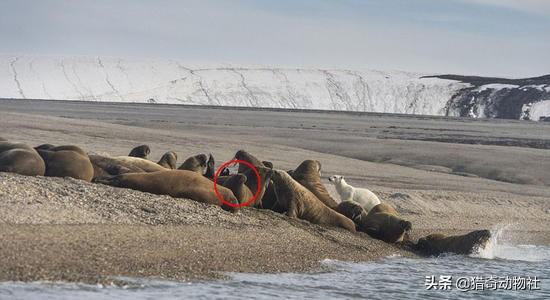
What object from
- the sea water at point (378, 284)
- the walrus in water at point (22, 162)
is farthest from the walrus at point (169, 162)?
the sea water at point (378, 284)

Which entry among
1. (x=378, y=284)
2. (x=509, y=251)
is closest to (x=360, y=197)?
(x=509, y=251)

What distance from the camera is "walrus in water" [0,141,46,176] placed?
44.1 feet

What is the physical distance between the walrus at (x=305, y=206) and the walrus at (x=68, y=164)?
291 centimetres

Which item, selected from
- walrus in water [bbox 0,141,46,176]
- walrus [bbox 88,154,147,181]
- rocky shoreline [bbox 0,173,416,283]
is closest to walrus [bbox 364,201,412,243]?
rocky shoreline [bbox 0,173,416,283]

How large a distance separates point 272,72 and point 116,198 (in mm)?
105135

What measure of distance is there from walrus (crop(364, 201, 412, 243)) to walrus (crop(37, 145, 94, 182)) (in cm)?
420

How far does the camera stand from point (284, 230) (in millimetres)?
13312

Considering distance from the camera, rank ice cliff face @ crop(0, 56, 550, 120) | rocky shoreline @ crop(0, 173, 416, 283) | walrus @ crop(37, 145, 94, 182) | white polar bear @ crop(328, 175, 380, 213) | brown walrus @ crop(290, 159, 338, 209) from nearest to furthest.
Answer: rocky shoreline @ crop(0, 173, 416, 283), walrus @ crop(37, 145, 94, 182), brown walrus @ crop(290, 159, 338, 209), white polar bear @ crop(328, 175, 380, 213), ice cliff face @ crop(0, 56, 550, 120)

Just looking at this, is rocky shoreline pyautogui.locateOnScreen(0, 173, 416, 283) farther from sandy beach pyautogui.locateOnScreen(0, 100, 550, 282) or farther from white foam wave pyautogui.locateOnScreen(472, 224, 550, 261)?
white foam wave pyautogui.locateOnScreen(472, 224, 550, 261)

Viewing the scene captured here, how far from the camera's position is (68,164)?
45.5ft

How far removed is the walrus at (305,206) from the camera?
14570 millimetres

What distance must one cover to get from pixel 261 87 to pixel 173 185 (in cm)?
9558

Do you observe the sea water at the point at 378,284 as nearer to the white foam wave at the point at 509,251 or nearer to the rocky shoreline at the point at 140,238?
the white foam wave at the point at 509,251

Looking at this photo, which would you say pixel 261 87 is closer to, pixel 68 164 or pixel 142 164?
pixel 142 164
